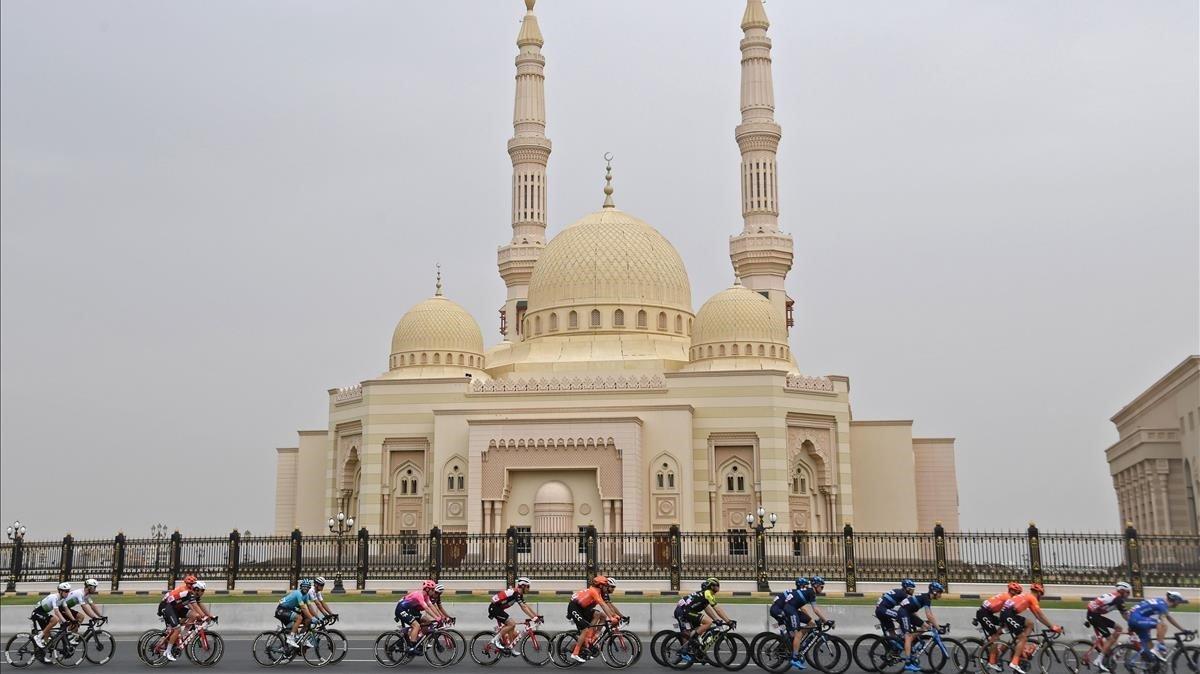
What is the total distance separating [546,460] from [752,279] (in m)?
12.9

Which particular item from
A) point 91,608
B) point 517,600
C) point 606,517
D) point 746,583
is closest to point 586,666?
point 517,600

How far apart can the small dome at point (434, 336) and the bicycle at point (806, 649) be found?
28.4m

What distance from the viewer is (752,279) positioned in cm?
4688

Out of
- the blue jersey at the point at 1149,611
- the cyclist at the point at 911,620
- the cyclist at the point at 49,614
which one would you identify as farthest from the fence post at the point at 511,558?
the blue jersey at the point at 1149,611

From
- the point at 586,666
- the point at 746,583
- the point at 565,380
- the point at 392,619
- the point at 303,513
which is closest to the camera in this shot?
the point at 586,666

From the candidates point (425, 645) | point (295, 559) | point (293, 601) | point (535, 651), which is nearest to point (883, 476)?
point (295, 559)

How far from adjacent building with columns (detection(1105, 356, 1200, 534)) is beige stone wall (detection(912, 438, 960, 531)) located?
594cm

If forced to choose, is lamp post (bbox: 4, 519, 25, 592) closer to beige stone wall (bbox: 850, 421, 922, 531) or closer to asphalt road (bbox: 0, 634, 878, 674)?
asphalt road (bbox: 0, 634, 878, 674)

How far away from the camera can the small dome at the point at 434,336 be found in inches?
1703

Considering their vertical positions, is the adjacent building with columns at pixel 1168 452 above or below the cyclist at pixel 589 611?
above

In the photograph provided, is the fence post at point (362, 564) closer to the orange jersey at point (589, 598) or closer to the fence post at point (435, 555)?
the fence post at point (435, 555)

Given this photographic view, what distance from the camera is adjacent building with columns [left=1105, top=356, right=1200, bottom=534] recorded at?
37.6 meters

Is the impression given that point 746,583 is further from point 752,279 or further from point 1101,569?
point 752,279

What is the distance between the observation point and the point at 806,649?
15.9 meters
